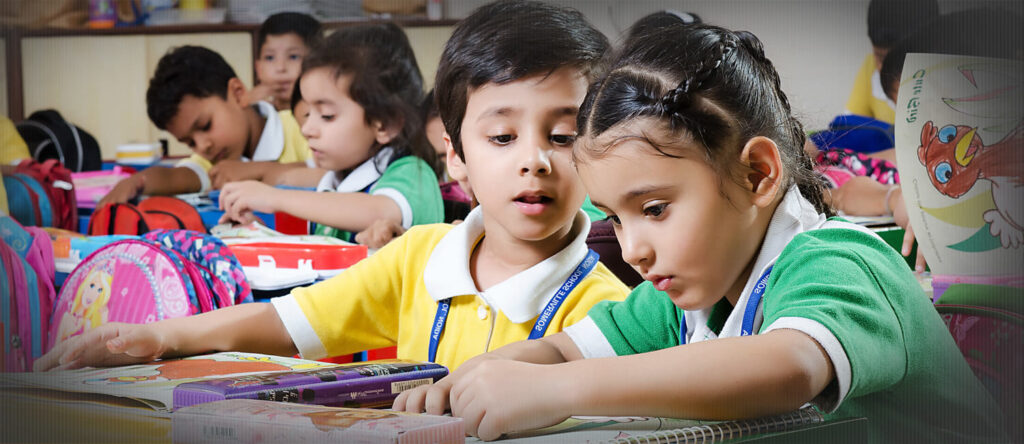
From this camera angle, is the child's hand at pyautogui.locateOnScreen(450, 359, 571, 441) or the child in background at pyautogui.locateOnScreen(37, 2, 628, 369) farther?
the child in background at pyautogui.locateOnScreen(37, 2, 628, 369)

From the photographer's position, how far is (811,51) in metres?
3.12

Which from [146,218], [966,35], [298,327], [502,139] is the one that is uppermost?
[966,35]

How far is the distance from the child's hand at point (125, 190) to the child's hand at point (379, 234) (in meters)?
0.89

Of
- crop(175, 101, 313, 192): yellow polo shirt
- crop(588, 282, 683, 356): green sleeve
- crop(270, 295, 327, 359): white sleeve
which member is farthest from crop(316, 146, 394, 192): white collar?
crop(588, 282, 683, 356): green sleeve

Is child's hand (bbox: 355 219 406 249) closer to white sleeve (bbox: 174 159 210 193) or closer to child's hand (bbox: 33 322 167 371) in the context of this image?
child's hand (bbox: 33 322 167 371)

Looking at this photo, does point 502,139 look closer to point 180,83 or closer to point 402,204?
point 402,204

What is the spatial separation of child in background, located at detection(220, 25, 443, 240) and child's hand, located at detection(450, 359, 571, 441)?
1306mm

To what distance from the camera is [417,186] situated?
6.11 ft

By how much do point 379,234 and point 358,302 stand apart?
646mm

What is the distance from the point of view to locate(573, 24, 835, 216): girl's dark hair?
61 centimetres

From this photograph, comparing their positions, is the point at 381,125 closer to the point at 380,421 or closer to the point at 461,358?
the point at 461,358

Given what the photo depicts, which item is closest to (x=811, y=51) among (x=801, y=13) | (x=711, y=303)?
(x=801, y=13)

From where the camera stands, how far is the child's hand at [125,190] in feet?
7.52

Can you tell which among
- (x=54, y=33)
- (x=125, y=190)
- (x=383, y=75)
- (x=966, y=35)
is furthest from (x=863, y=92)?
(x=54, y=33)
